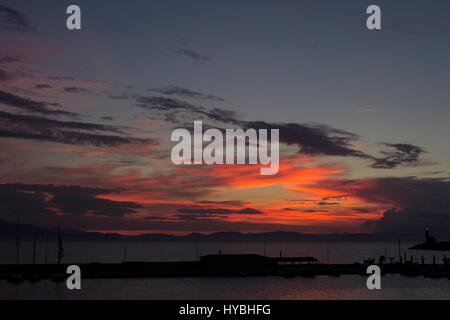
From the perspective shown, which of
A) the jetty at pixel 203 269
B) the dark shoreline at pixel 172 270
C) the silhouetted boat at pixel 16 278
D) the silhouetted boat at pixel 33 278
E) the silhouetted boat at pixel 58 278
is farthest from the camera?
the jetty at pixel 203 269

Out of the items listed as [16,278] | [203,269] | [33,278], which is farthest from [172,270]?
[16,278]

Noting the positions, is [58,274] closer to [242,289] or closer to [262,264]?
[242,289]

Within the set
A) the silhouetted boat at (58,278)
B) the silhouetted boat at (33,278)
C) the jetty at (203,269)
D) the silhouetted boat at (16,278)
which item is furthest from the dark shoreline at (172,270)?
the silhouetted boat at (16,278)

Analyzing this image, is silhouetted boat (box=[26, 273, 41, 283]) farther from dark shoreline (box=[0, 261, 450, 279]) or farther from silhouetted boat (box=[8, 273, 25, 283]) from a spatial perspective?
silhouetted boat (box=[8, 273, 25, 283])

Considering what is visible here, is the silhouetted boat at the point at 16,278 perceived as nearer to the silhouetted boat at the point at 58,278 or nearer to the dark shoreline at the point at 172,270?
the dark shoreline at the point at 172,270

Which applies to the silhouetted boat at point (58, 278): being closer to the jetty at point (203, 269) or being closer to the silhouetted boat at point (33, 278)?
the jetty at point (203, 269)

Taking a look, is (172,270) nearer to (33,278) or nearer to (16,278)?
(33,278)

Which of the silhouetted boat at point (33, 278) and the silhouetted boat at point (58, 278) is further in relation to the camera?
the silhouetted boat at point (58, 278)

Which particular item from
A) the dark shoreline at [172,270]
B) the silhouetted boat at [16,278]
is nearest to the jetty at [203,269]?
the dark shoreline at [172,270]

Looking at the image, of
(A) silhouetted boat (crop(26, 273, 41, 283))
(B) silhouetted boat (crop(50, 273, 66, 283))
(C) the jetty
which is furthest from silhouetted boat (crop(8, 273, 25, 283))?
(B) silhouetted boat (crop(50, 273, 66, 283))

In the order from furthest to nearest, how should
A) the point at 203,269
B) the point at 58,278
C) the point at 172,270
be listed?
the point at 172,270 < the point at 203,269 < the point at 58,278

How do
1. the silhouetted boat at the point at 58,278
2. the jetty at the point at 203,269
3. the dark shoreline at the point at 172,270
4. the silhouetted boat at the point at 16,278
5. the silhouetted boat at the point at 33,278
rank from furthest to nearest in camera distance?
the jetty at the point at 203,269 < the dark shoreline at the point at 172,270 < the silhouetted boat at the point at 58,278 < the silhouetted boat at the point at 33,278 < the silhouetted boat at the point at 16,278

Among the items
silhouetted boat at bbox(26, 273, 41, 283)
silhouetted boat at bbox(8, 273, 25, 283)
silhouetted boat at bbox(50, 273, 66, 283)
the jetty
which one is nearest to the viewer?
silhouetted boat at bbox(8, 273, 25, 283)

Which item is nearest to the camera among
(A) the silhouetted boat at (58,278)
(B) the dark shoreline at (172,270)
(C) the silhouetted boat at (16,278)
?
(C) the silhouetted boat at (16,278)
